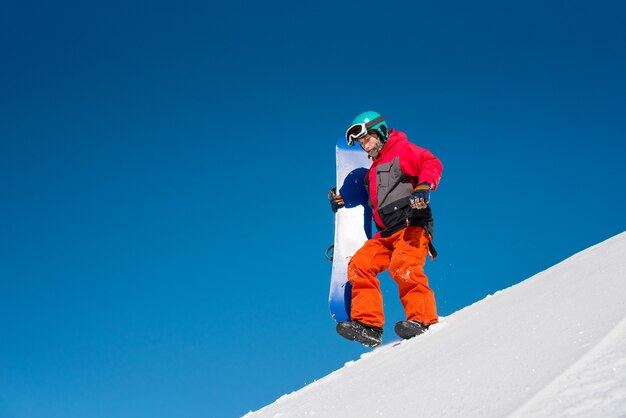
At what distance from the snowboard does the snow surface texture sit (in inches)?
74.4

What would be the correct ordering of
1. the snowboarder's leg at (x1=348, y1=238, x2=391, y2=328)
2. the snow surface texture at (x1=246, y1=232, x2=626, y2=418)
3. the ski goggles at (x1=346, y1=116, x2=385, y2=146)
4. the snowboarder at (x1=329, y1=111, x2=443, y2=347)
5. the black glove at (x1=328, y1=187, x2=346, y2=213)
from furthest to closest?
the black glove at (x1=328, y1=187, x2=346, y2=213)
the ski goggles at (x1=346, y1=116, x2=385, y2=146)
the snowboarder's leg at (x1=348, y1=238, x2=391, y2=328)
the snowboarder at (x1=329, y1=111, x2=443, y2=347)
the snow surface texture at (x1=246, y1=232, x2=626, y2=418)

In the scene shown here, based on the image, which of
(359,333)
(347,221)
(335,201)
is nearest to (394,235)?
(359,333)

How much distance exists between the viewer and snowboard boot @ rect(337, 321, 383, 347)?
4238 millimetres

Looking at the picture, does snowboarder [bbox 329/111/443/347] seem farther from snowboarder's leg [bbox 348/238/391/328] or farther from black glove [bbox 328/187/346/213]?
black glove [bbox 328/187/346/213]

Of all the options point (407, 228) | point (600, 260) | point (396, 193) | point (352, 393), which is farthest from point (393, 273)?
point (352, 393)

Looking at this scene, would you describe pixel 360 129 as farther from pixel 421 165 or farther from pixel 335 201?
pixel 335 201

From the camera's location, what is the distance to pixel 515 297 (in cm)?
349

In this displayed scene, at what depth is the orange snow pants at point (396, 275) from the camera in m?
4.04

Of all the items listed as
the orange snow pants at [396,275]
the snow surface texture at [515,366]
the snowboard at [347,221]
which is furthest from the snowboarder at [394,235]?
the snow surface texture at [515,366]

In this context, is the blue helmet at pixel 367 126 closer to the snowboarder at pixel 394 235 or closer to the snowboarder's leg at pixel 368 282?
the snowboarder at pixel 394 235

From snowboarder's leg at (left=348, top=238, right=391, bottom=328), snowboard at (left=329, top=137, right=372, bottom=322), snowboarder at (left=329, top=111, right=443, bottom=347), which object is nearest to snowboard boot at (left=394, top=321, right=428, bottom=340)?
snowboarder at (left=329, top=111, right=443, bottom=347)

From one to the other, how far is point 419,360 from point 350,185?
3355 mm

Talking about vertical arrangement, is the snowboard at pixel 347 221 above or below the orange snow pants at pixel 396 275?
above

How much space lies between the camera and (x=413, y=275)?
4.14 m
